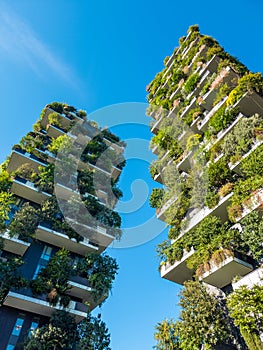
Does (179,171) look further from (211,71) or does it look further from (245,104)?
(211,71)

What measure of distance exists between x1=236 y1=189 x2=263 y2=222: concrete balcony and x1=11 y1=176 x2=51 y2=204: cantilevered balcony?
14.6m

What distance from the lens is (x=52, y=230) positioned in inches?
798

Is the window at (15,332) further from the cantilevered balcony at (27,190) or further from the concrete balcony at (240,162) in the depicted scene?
the concrete balcony at (240,162)

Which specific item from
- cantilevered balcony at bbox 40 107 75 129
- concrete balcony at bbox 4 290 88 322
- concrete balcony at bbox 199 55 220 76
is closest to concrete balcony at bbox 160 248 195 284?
concrete balcony at bbox 4 290 88 322

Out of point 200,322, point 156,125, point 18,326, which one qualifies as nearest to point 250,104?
point 156,125

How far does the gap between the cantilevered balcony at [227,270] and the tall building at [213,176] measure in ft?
0.16

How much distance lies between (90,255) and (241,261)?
35.1 ft

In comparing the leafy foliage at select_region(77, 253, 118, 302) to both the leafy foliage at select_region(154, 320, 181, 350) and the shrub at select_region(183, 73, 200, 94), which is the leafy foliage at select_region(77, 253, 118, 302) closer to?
the leafy foliage at select_region(154, 320, 181, 350)

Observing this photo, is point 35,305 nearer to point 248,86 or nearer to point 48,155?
point 48,155

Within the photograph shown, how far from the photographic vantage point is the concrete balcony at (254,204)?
13.5m

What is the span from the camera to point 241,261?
45.0 feet

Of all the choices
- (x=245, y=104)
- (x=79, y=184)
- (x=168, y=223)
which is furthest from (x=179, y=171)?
(x=79, y=184)

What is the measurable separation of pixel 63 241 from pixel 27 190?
196 inches

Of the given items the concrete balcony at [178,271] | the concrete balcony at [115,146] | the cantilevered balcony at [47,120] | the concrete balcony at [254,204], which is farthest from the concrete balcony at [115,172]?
the concrete balcony at [254,204]
